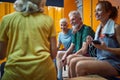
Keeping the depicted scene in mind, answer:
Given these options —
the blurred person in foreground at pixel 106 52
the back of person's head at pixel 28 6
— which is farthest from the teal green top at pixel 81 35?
the back of person's head at pixel 28 6

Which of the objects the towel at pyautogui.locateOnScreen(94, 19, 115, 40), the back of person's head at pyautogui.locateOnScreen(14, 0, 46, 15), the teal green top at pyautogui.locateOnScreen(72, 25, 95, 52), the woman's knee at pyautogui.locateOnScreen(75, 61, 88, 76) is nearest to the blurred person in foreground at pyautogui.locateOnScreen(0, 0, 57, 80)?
the back of person's head at pyautogui.locateOnScreen(14, 0, 46, 15)

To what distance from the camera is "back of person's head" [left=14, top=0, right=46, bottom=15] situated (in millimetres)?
1657

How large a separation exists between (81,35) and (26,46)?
53.6 inches

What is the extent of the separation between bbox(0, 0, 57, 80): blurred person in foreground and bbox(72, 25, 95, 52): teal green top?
48.3 inches

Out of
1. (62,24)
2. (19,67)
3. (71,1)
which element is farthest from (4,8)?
(19,67)

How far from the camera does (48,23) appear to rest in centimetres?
164

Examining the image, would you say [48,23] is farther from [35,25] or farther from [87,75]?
[87,75]

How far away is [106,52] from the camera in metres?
2.28

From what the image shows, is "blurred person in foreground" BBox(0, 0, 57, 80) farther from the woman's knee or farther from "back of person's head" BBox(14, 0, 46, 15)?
the woman's knee

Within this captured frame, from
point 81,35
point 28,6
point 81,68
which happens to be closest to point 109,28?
point 81,68

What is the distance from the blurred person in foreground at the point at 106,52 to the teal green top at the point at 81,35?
0.40m

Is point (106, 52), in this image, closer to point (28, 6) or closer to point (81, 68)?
point (81, 68)

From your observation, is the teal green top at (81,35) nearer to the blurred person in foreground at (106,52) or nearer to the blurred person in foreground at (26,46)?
the blurred person in foreground at (106,52)

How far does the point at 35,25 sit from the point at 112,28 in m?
0.91
